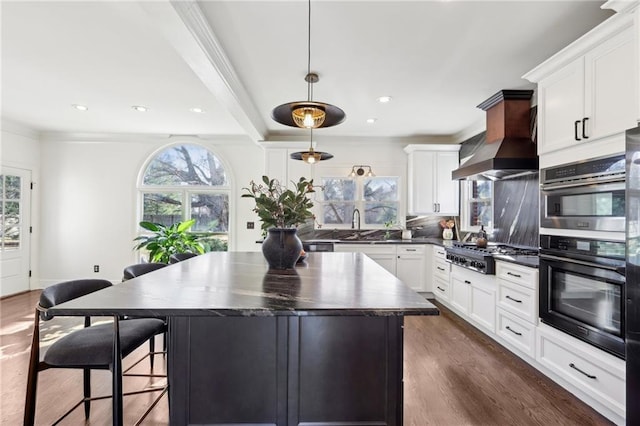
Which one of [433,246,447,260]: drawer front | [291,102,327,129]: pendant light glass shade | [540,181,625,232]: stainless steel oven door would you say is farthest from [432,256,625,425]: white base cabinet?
[291,102,327,129]: pendant light glass shade

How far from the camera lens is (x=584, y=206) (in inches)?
83.1

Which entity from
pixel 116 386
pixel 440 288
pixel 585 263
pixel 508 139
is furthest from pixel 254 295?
pixel 440 288

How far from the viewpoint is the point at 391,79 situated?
3121mm

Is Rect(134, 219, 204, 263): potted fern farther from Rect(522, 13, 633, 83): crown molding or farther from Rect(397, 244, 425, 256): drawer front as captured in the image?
Rect(522, 13, 633, 83): crown molding

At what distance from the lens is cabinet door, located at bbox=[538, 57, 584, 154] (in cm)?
216

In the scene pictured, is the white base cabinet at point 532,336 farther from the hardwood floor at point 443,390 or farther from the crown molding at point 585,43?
the crown molding at point 585,43

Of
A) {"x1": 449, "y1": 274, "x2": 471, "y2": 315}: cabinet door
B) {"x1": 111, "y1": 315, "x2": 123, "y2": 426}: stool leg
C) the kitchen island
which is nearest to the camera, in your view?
{"x1": 111, "y1": 315, "x2": 123, "y2": 426}: stool leg

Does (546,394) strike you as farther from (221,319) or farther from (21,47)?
(21,47)

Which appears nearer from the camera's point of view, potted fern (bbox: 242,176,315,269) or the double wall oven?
the double wall oven

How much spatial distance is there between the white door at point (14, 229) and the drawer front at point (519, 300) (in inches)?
259

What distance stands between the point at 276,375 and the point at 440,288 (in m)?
3.49

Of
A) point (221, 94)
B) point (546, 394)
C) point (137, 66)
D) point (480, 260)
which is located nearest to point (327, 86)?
point (221, 94)

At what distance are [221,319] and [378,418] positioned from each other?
0.87 meters

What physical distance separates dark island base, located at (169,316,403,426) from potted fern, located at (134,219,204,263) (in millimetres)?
3691
